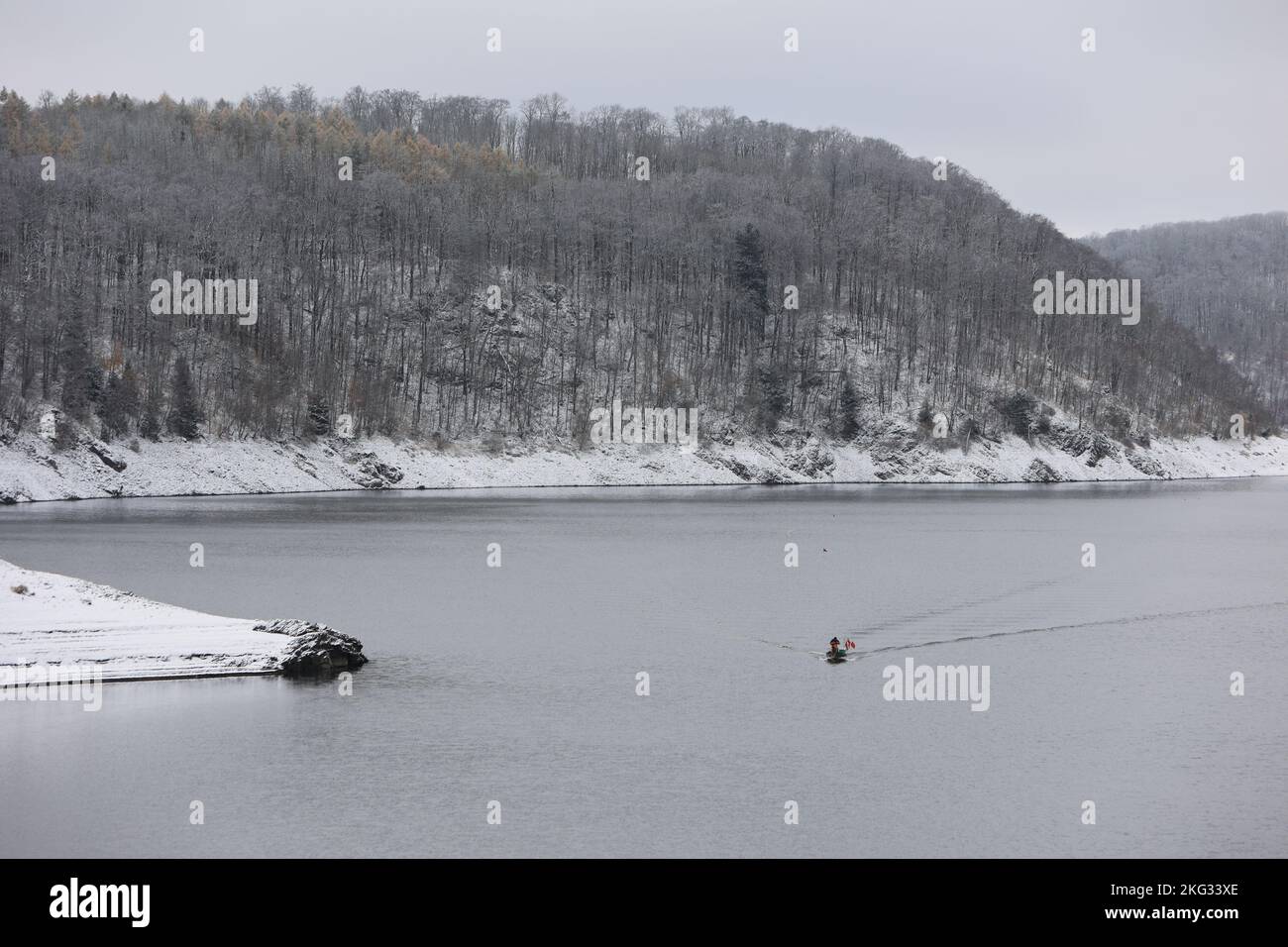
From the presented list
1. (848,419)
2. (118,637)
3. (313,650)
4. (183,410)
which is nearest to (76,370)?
(183,410)

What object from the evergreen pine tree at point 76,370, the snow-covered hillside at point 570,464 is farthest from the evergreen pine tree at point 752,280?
the evergreen pine tree at point 76,370

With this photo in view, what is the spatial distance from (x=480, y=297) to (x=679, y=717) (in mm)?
126351

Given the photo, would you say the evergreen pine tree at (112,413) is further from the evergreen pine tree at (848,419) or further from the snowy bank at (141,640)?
the evergreen pine tree at (848,419)

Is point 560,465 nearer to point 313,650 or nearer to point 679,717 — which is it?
point 313,650

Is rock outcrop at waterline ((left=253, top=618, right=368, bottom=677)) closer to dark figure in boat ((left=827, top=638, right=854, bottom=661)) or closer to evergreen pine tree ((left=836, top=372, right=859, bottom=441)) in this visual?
dark figure in boat ((left=827, top=638, right=854, bottom=661))

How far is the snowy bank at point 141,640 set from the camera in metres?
29.1

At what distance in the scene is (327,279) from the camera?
144000 mm

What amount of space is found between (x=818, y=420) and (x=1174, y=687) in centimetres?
11482

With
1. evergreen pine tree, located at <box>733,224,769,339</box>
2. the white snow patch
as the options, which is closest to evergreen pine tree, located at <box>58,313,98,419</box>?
the white snow patch

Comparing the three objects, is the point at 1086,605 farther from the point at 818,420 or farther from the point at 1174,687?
the point at 818,420

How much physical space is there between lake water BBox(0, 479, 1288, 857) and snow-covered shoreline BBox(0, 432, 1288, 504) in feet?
128

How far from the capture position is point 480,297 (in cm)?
14862

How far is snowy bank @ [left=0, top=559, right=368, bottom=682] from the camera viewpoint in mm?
29125
